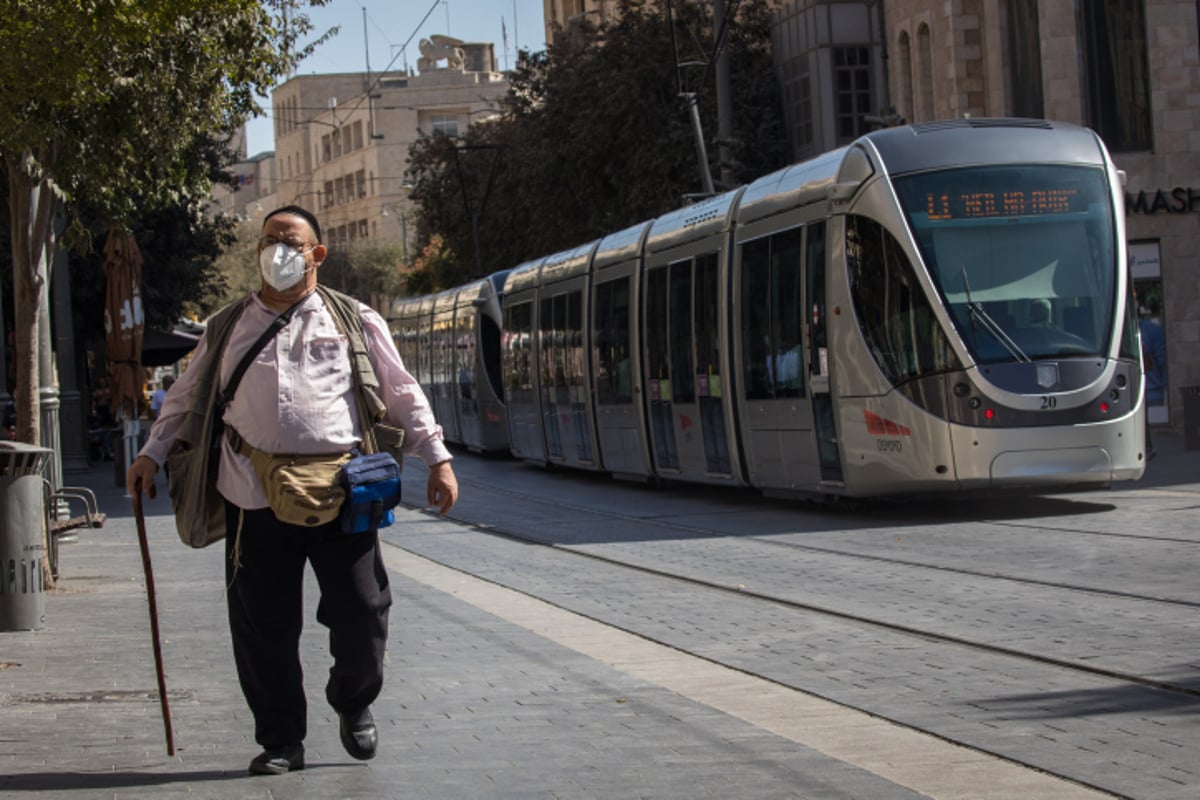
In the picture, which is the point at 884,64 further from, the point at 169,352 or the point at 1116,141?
the point at 169,352

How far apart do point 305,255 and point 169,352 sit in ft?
94.0

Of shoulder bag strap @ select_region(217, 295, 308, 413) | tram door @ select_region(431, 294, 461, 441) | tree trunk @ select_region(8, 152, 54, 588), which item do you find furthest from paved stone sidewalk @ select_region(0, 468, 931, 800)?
tram door @ select_region(431, 294, 461, 441)

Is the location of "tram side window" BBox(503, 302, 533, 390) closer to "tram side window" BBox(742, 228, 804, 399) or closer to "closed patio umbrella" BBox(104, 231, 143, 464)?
"closed patio umbrella" BBox(104, 231, 143, 464)

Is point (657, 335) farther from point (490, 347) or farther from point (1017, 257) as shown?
point (490, 347)

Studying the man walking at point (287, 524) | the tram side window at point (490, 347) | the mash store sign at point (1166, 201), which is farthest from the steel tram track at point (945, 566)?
the mash store sign at point (1166, 201)

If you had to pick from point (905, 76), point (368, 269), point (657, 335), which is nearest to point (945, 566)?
point (657, 335)

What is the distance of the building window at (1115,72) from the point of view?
2872cm

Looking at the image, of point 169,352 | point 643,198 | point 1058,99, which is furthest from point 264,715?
point 643,198

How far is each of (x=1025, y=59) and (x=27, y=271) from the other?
20.6 m

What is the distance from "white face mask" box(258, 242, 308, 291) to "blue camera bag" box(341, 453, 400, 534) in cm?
61

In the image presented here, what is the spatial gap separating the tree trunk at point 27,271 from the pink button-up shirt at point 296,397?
8.21m

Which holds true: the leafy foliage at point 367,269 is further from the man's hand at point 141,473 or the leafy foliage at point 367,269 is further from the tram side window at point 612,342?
the man's hand at point 141,473

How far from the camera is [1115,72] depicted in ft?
94.7

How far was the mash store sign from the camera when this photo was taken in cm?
2822
